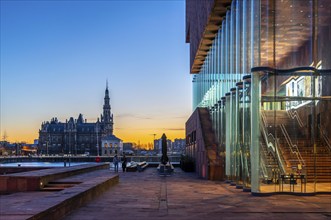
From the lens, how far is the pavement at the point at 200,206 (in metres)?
12.9

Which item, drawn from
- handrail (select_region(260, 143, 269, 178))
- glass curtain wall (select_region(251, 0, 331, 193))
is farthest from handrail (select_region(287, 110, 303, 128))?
Answer: handrail (select_region(260, 143, 269, 178))

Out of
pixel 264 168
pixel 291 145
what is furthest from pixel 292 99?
pixel 264 168

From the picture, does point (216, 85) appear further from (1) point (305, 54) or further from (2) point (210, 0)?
(1) point (305, 54)

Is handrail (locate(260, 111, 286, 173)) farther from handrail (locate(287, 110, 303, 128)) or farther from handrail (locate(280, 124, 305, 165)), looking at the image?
handrail (locate(287, 110, 303, 128))

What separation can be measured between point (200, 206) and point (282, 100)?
713cm

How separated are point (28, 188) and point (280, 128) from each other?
1293 centimetres

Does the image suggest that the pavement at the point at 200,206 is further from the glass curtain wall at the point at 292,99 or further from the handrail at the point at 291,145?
the handrail at the point at 291,145

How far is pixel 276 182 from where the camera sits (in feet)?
61.0

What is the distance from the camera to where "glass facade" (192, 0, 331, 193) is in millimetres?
18859

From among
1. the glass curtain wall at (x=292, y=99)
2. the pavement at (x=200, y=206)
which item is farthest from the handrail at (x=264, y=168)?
the pavement at (x=200, y=206)

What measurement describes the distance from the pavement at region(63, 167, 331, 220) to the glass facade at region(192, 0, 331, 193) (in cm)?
160

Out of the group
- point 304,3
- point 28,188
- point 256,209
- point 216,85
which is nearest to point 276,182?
point 256,209

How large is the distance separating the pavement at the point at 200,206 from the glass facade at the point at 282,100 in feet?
5.24

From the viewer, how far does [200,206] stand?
49.2 feet
